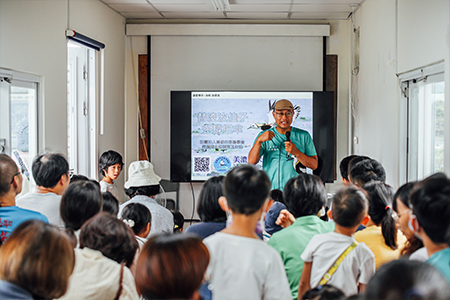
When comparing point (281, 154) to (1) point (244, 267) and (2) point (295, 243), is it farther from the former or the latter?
(1) point (244, 267)

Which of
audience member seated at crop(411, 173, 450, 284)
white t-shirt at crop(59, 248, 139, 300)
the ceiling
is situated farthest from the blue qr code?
audience member seated at crop(411, 173, 450, 284)

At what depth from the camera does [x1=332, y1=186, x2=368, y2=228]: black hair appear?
1639 mm

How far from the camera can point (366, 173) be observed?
2666mm

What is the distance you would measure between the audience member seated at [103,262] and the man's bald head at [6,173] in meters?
0.69

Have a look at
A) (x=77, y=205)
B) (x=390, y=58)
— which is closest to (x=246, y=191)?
(x=77, y=205)

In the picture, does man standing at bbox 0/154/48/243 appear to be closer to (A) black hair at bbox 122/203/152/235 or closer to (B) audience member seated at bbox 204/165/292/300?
(A) black hair at bbox 122/203/152/235

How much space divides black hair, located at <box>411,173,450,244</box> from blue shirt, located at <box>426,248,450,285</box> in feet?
0.13

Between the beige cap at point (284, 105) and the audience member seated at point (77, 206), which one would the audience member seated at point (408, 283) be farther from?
the beige cap at point (284, 105)

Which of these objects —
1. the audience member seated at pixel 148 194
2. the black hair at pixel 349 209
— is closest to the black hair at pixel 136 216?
the audience member seated at pixel 148 194

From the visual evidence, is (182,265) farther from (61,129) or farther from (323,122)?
(323,122)

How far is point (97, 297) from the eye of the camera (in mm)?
1403

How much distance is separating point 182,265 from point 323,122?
3.72 meters

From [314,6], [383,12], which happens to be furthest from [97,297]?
[314,6]

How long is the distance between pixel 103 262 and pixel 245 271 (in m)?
0.53
